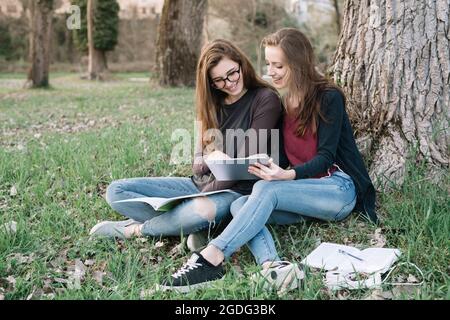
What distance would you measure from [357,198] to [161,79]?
10362mm

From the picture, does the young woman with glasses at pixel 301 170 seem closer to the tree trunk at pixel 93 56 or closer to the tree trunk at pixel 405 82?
the tree trunk at pixel 405 82

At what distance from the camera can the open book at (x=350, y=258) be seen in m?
2.82

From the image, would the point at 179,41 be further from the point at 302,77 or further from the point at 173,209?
the point at 173,209

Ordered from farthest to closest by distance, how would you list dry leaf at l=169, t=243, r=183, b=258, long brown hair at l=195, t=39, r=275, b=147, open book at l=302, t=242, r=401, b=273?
1. long brown hair at l=195, t=39, r=275, b=147
2. dry leaf at l=169, t=243, r=183, b=258
3. open book at l=302, t=242, r=401, b=273

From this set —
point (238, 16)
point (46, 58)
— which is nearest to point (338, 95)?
point (46, 58)

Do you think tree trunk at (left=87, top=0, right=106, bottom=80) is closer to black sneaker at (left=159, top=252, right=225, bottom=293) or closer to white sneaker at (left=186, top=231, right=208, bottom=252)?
white sneaker at (left=186, top=231, right=208, bottom=252)

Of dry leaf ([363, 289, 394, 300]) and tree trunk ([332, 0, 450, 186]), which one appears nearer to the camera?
dry leaf ([363, 289, 394, 300])

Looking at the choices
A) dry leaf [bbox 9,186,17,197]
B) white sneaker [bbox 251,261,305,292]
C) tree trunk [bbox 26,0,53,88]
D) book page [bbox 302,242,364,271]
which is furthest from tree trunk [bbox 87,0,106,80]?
white sneaker [bbox 251,261,305,292]

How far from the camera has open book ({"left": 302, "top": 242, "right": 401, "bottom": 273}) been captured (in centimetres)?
282

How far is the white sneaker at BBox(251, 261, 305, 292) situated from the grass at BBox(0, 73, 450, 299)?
0.14 feet

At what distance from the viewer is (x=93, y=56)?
21.5m

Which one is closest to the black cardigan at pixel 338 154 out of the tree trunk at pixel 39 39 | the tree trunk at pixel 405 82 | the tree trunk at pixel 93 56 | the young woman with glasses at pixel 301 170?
the young woman with glasses at pixel 301 170

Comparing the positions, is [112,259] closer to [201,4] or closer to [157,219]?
[157,219]

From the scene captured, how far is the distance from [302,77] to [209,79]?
0.59 meters
